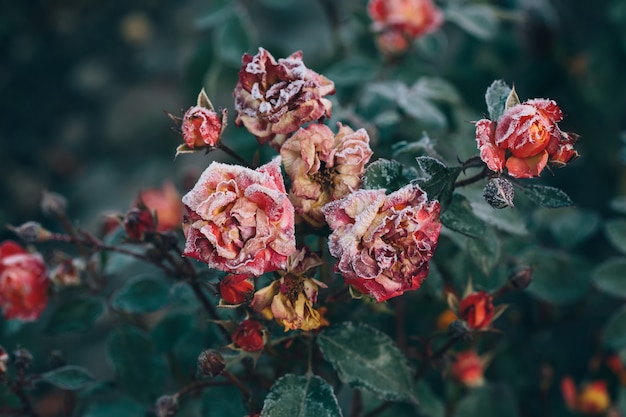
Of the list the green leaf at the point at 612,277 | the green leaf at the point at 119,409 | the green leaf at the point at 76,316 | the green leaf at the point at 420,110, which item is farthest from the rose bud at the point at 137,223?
the green leaf at the point at 612,277

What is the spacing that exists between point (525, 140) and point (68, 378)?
679mm

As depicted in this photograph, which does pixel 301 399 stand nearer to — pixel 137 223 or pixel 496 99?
pixel 137 223

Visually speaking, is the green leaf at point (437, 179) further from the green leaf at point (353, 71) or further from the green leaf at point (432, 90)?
the green leaf at point (353, 71)

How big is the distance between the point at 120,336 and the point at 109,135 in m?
1.39

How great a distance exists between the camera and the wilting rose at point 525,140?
0.69 m

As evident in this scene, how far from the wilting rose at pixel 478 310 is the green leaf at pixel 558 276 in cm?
36

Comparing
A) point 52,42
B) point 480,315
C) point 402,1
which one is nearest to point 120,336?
point 480,315

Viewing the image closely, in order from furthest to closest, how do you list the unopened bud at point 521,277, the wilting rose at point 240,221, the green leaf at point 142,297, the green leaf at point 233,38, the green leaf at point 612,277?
the green leaf at point 233,38
the green leaf at point 612,277
the green leaf at point 142,297
the unopened bud at point 521,277
the wilting rose at point 240,221

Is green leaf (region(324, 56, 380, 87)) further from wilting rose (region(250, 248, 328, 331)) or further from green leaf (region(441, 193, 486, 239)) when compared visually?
wilting rose (region(250, 248, 328, 331))

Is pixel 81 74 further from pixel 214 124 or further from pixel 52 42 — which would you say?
pixel 214 124

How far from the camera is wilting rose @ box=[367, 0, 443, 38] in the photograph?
1.27 meters

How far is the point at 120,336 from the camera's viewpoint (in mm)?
1079

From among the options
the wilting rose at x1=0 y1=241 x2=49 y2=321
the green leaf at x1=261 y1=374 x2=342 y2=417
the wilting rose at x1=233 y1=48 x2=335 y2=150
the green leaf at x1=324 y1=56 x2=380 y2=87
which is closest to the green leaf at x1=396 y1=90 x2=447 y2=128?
the green leaf at x1=324 y1=56 x2=380 y2=87

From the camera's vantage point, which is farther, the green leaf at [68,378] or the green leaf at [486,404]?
the green leaf at [486,404]
